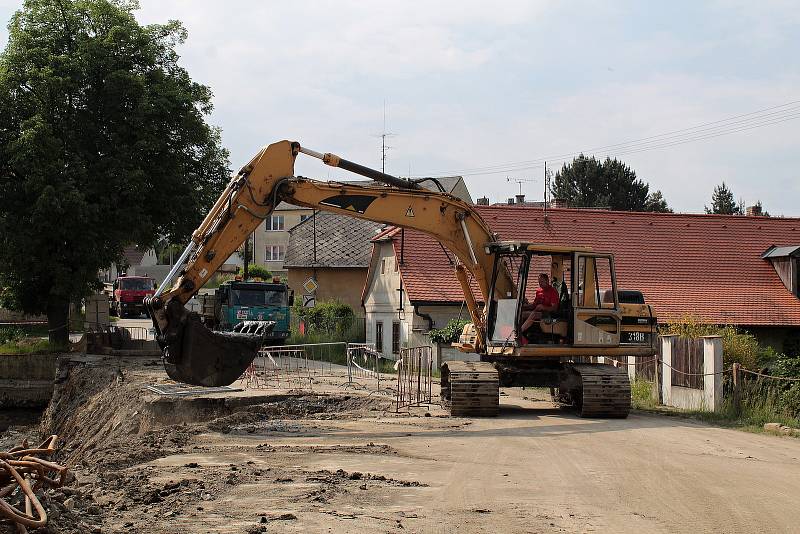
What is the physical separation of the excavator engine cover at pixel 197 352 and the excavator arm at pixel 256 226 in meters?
0.02

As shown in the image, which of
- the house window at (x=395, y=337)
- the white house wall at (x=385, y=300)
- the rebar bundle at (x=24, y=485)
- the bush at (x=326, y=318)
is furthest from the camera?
the bush at (x=326, y=318)

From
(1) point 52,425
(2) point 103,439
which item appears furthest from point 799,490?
(1) point 52,425

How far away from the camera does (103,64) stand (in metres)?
30.0

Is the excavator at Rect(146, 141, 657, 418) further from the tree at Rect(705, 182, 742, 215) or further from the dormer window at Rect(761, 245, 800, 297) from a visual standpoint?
the tree at Rect(705, 182, 742, 215)

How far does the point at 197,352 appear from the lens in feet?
48.4

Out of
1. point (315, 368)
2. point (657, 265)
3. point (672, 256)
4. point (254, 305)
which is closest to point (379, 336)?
point (254, 305)

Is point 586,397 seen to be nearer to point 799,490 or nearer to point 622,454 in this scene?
point 622,454

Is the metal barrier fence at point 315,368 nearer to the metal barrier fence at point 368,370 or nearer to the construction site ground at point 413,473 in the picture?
the metal barrier fence at point 368,370

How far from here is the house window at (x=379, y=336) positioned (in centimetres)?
3612

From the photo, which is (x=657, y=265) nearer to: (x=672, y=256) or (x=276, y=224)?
(x=672, y=256)

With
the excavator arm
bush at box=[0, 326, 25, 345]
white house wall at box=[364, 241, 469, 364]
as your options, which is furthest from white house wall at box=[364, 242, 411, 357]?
the excavator arm

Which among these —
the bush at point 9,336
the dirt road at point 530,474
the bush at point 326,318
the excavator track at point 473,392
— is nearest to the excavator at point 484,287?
the excavator track at point 473,392

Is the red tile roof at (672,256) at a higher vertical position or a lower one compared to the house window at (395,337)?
higher

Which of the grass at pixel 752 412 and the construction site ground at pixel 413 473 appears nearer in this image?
the construction site ground at pixel 413 473
